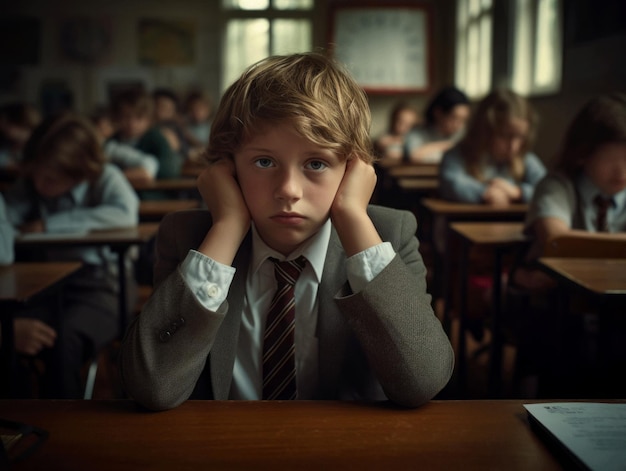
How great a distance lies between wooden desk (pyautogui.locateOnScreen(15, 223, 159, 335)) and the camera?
2373 mm

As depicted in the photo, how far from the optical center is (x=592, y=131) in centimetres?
227

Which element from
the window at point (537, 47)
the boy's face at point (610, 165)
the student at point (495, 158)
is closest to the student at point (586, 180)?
the boy's face at point (610, 165)

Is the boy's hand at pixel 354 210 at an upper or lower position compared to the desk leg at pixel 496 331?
upper

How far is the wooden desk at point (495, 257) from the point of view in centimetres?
243

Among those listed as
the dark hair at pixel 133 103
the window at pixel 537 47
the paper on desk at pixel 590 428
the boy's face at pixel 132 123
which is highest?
the window at pixel 537 47

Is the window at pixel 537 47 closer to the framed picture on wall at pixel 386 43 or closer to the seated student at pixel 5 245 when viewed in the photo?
the seated student at pixel 5 245

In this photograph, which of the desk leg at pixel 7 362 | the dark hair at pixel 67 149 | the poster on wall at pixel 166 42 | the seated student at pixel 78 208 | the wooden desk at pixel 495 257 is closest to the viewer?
the desk leg at pixel 7 362

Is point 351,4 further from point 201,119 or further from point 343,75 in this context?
point 343,75

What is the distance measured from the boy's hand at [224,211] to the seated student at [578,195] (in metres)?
1.36

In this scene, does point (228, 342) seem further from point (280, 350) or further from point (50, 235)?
point (50, 235)

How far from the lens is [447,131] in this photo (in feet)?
22.8

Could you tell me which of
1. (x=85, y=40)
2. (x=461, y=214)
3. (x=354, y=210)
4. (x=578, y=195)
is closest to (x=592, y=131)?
(x=578, y=195)

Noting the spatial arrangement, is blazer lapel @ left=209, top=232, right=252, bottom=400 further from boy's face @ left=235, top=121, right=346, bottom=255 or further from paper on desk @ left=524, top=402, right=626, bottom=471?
paper on desk @ left=524, top=402, right=626, bottom=471

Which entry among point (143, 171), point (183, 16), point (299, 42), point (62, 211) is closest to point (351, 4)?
point (299, 42)
